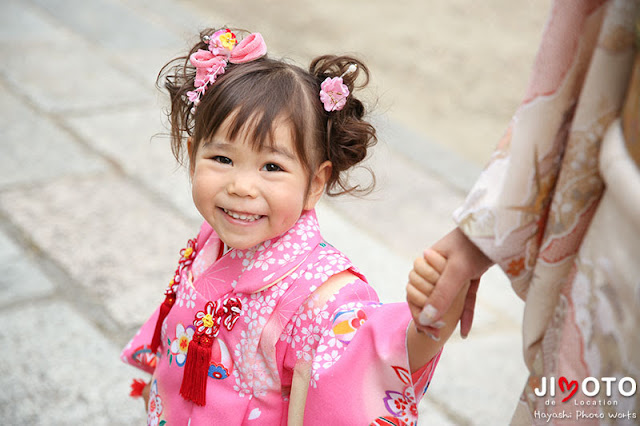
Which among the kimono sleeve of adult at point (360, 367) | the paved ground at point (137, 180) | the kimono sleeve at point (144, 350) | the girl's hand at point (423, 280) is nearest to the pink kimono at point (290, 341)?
the kimono sleeve of adult at point (360, 367)

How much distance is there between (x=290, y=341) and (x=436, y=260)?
383 mm

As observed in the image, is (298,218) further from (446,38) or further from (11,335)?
(446,38)

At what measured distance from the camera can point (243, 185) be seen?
1301 mm

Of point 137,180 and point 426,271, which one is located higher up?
point 426,271

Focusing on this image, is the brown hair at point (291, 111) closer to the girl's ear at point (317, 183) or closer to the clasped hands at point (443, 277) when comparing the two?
the girl's ear at point (317, 183)

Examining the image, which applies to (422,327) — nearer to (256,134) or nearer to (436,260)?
(436,260)

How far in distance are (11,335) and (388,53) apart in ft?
11.8

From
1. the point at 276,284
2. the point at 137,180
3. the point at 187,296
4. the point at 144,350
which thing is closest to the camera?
the point at 276,284

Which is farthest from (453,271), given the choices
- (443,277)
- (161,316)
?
(161,316)

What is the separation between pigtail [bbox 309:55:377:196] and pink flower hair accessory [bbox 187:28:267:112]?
0.13m

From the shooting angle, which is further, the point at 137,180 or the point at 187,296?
the point at 137,180

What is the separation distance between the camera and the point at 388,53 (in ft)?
17.3

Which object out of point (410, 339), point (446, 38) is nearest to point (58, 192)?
point (410, 339)

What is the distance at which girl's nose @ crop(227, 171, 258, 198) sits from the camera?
130 cm
